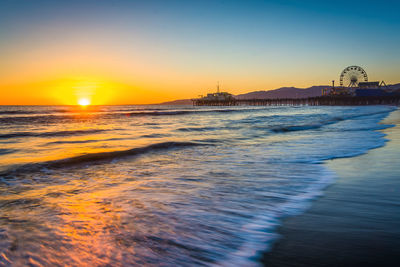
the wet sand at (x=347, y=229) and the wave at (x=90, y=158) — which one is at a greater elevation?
the wave at (x=90, y=158)

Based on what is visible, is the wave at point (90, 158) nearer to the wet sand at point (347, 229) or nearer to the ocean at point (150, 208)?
the ocean at point (150, 208)

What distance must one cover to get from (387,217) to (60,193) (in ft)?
13.0

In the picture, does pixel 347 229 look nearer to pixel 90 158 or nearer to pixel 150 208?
pixel 150 208

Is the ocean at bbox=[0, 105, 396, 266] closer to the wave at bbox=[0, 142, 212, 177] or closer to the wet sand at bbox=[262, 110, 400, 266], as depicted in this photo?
the wave at bbox=[0, 142, 212, 177]

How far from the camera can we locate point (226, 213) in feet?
9.49

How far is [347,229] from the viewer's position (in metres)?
2.38

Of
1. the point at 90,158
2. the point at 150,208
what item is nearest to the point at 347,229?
the point at 150,208

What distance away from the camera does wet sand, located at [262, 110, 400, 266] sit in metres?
1.89

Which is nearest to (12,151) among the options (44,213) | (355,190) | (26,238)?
(44,213)

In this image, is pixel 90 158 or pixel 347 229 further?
pixel 90 158

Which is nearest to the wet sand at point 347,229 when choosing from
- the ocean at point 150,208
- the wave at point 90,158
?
the ocean at point 150,208

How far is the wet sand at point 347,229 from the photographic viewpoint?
189 centimetres

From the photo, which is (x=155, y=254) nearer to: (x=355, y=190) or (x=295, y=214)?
(x=295, y=214)

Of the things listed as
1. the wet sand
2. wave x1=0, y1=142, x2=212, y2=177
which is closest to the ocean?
wave x1=0, y1=142, x2=212, y2=177
